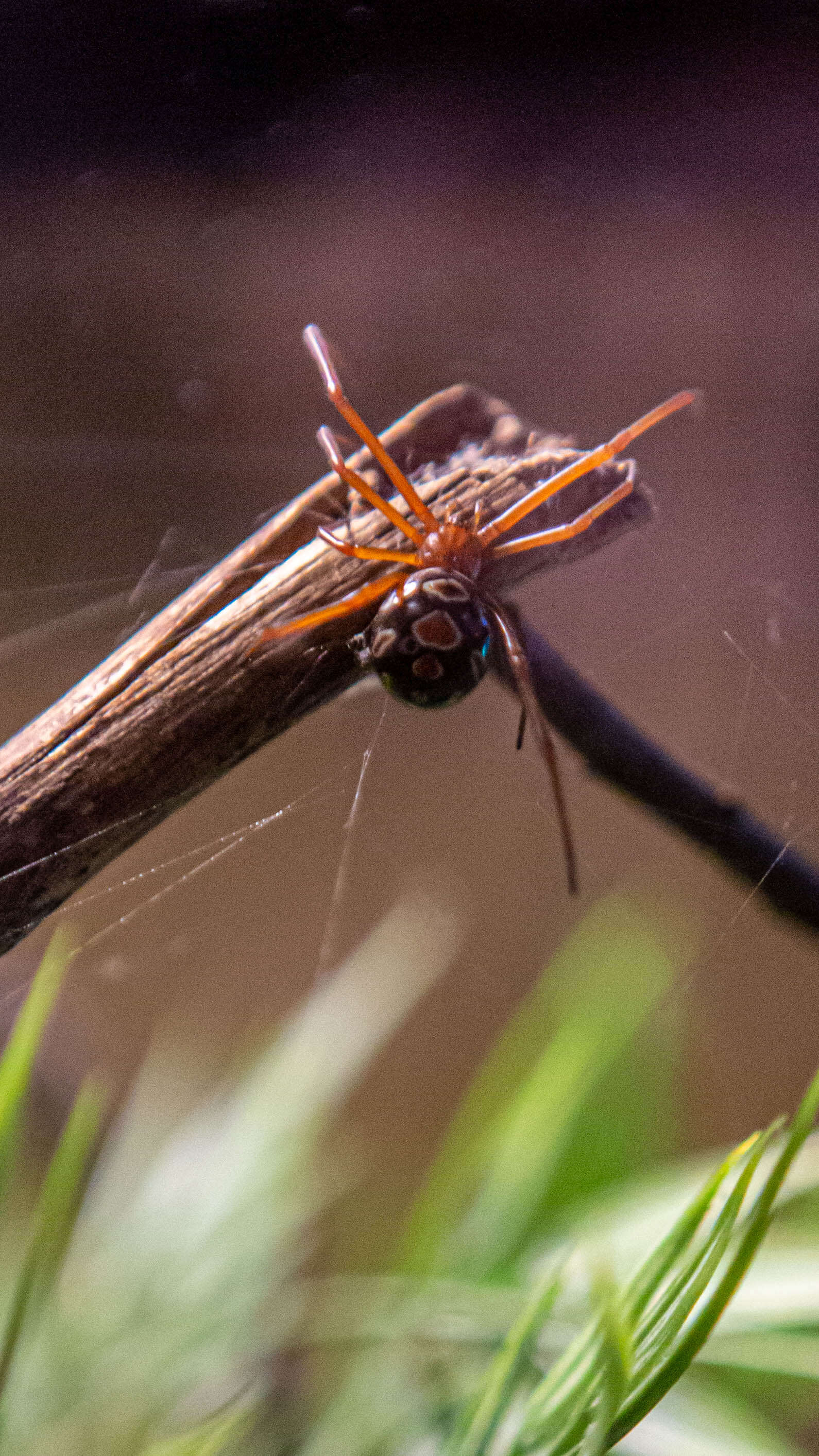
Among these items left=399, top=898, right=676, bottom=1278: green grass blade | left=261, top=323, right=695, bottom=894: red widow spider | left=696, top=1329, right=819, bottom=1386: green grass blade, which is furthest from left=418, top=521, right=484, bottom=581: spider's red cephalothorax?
left=696, top=1329, right=819, bottom=1386: green grass blade

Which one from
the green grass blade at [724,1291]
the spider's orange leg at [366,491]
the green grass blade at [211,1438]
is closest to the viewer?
the green grass blade at [724,1291]

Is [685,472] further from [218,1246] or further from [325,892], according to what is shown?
[218,1246]

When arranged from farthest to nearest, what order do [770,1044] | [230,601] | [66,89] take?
[770,1044] → [66,89] → [230,601]

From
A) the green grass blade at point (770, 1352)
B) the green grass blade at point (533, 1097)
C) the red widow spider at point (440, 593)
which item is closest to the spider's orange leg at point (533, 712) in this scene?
the red widow spider at point (440, 593)

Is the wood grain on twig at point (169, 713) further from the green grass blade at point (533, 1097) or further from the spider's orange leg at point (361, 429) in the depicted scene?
the green grass blade at point (533, 1097)

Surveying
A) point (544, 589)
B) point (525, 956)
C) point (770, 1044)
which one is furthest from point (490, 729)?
point (770, 1044)
